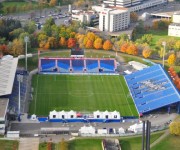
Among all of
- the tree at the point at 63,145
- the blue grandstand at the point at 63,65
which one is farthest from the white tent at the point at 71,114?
the blue grandstand at the point at 63,65

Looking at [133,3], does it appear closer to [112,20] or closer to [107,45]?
[112,20]

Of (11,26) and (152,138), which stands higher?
(11,26)

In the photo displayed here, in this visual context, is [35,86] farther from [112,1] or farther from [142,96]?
[112,1]

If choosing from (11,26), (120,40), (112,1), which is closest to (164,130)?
(120,40)

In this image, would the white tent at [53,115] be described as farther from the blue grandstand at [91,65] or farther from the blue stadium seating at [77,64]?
the blue grandstand at [91,65]

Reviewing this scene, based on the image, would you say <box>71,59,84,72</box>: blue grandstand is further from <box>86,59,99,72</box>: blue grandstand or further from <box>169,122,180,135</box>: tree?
<box>169,122,180,135</box>: tree

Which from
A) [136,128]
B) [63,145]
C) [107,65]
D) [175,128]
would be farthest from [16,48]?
[175,128]

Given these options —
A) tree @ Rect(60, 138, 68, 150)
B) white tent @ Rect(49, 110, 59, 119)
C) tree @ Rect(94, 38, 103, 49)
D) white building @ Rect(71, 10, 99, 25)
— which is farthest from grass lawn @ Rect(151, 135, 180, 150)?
white building @ Rect(71, 10, 99, 25)
